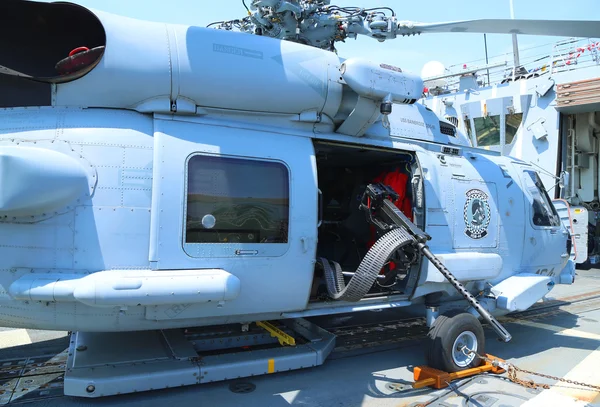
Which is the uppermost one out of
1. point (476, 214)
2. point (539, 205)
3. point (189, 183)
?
point (189, 183)

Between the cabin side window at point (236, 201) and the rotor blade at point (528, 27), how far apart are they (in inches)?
101

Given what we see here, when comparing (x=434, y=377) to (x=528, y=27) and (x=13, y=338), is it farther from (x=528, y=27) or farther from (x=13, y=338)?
(x=13, y=338)

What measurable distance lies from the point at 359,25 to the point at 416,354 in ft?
14.9

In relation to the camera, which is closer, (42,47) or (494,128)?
(42,47)

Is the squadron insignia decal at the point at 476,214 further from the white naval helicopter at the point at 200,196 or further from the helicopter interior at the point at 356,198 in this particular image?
the helicopter interior at the point at 356,198

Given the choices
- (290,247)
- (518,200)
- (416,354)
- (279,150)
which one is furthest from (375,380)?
(518,200)

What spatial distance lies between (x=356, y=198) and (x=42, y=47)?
4630mm

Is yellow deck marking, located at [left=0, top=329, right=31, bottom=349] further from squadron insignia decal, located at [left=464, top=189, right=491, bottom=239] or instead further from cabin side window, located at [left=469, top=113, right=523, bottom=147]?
cabin side window, located at [left=469, top=113, right=523, bottom=147]

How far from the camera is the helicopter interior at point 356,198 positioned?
5750 millimetres

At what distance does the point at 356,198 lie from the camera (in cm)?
714

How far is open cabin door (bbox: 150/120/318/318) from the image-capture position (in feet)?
13.1

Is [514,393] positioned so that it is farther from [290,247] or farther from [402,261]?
[290,247]

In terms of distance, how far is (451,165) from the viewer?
6.06 metres

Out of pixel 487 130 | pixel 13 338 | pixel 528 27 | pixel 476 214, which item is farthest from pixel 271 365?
pixel 487 130
